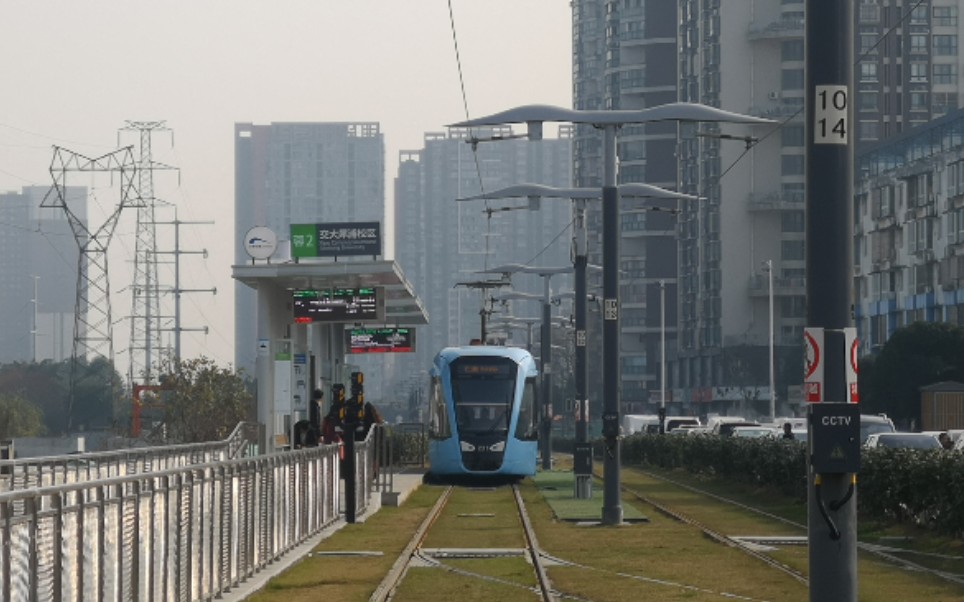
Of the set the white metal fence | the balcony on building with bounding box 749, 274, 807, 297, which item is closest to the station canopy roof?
the white metal fence

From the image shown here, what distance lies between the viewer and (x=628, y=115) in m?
33.1

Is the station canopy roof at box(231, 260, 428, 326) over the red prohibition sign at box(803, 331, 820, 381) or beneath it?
over

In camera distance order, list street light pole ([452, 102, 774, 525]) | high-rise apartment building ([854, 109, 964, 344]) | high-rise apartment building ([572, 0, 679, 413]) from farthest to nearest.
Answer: high-rise apartment building ([572, 0, 679, 413]) → high-rise apartment building ([854, 109, 964, 344]) → street light pole ([452, 102, 774, 525])

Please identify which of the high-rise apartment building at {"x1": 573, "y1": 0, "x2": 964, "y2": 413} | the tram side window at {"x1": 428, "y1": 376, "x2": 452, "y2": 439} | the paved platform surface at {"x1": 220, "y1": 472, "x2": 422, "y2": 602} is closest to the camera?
the paved platform surface at {"x1": 220, "y1": 472, "x2": 422, "y2": 602}

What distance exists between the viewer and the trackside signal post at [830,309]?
1257cm

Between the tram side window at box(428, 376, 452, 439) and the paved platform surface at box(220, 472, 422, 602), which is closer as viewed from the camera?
the paved platform surface at box(220, 472, 422, 602)

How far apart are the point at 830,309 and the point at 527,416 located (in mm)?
37701

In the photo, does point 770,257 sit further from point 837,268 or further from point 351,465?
point 837,268

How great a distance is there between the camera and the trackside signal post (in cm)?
1257

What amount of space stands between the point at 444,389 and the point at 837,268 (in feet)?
121

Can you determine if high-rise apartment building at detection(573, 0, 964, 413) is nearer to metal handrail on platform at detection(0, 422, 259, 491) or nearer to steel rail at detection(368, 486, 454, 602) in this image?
steel rail at detection(368, 486, 454, 602)

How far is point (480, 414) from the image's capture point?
163 ft

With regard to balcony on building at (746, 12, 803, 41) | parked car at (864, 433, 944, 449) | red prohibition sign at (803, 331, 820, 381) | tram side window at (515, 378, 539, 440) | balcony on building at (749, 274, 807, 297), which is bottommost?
parked car at (864, 433, 944, 449)

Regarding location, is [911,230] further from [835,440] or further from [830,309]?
[835,440]
